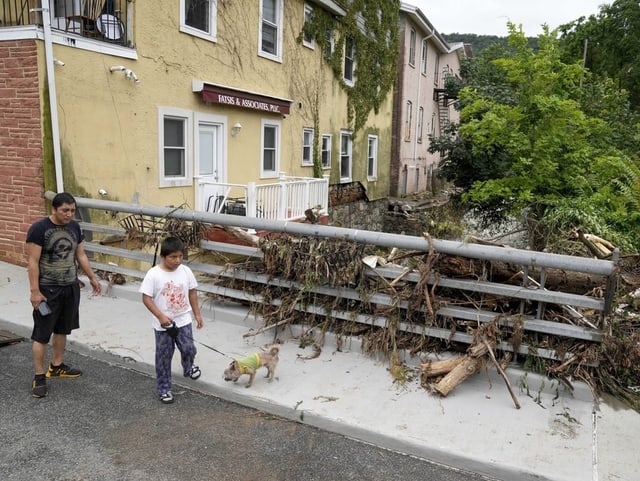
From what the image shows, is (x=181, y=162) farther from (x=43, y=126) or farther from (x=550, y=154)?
(x=550, y=154)

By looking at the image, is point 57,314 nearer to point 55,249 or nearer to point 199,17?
point 55,249

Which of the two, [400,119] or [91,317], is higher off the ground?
[400,119]

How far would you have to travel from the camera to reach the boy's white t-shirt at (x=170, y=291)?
13.1 feet

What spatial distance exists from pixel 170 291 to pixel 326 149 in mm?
13755

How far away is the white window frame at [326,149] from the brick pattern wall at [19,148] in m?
10.3

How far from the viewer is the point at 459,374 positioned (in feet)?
14.1

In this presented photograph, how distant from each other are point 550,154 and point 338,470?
27.2 feet

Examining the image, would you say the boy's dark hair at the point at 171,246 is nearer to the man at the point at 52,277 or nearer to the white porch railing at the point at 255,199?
the man at the point at 52,277

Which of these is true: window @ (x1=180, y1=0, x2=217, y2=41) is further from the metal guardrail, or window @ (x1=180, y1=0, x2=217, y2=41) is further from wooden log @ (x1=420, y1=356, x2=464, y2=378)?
wooden log @ (x1=420, y1=356, x2=464, y2=378)

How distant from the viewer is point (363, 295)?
16.2 ft

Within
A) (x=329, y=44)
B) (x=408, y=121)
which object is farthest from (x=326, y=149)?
(x=408, y=121)

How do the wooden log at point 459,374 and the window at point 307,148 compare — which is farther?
the window at point 307,148

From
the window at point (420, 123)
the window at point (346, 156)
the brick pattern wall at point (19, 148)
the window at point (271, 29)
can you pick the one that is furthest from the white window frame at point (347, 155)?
the brick pattern wall at point (19, 148)

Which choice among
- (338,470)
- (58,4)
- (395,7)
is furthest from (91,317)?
(395,7)
